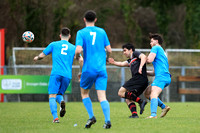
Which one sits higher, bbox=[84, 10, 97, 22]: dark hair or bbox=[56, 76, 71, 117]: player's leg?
bbox=[84, 10, 97, 22]: dark hair

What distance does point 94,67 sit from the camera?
23.9ft

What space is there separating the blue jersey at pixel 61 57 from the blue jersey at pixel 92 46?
1.76 m

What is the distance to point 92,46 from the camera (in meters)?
7.32

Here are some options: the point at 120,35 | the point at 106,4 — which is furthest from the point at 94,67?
the point at 120,35

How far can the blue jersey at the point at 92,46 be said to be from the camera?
23.9 feet

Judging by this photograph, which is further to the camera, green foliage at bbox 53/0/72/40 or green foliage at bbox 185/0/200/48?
green foliage at bbox 185/0/200/48

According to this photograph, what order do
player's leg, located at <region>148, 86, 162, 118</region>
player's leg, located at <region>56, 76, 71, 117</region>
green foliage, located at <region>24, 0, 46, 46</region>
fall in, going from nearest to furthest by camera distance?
player's leg, located at <region>56, 76, 71, 117</region>
player's leg, located at <region>148, 86, 162, 118</region>
green foliage, located at <region>24, 0, 46, 46</region>

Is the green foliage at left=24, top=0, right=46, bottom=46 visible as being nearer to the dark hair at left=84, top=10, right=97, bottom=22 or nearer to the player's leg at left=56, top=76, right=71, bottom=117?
the player's leg at left=56, top=76, right=71, bottom=117

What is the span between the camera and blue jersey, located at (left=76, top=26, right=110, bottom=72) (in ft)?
23.9

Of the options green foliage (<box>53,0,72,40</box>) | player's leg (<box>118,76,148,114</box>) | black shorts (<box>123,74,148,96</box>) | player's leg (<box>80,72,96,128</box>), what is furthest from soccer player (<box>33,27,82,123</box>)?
green foliage (<box>53,0,72,40</box>)

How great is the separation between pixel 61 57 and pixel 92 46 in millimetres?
1861

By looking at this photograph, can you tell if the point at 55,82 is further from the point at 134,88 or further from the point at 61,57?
the point at 134,88

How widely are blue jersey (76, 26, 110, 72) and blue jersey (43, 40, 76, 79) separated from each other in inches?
69.1

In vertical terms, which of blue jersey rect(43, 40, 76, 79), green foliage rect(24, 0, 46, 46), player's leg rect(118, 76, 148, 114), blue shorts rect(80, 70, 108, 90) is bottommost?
player's leg rect(118, 76, 148, 114)
